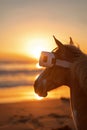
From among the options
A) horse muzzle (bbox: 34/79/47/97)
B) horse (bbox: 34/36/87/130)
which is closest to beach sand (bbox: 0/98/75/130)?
horse muzzle (bbox: 34/79/47/97)

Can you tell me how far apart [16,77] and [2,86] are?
139 inches

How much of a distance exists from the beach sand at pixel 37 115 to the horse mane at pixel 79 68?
4.21 m

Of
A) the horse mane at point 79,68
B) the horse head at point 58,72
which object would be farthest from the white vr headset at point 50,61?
the horse mane at point 79,68

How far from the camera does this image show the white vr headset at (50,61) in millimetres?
6203

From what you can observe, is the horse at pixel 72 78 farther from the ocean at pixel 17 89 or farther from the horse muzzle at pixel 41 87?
the ocean at pixel 17 89

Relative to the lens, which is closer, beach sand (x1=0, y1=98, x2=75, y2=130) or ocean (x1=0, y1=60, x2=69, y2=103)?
beach sand (x1=0, y1=98, x2=75, y2=130)

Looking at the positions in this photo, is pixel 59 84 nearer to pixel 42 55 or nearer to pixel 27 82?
pixel 42 55

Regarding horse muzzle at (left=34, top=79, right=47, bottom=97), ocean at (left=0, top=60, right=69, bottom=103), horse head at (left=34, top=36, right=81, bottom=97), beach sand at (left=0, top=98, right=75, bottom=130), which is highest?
horse head at (left=34, top=36, right=81, bottom=97)

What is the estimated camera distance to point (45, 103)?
47.2 ft

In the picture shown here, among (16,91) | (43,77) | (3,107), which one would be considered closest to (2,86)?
(16,91)

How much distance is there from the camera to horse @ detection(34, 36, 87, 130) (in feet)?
19.4

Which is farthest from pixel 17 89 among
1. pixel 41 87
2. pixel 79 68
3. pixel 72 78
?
pixel 79 68

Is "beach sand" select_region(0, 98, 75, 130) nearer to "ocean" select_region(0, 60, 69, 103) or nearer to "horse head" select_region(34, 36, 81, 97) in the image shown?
"ocean" select_region(0, 60, 69, 103)

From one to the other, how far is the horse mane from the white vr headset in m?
0.17
